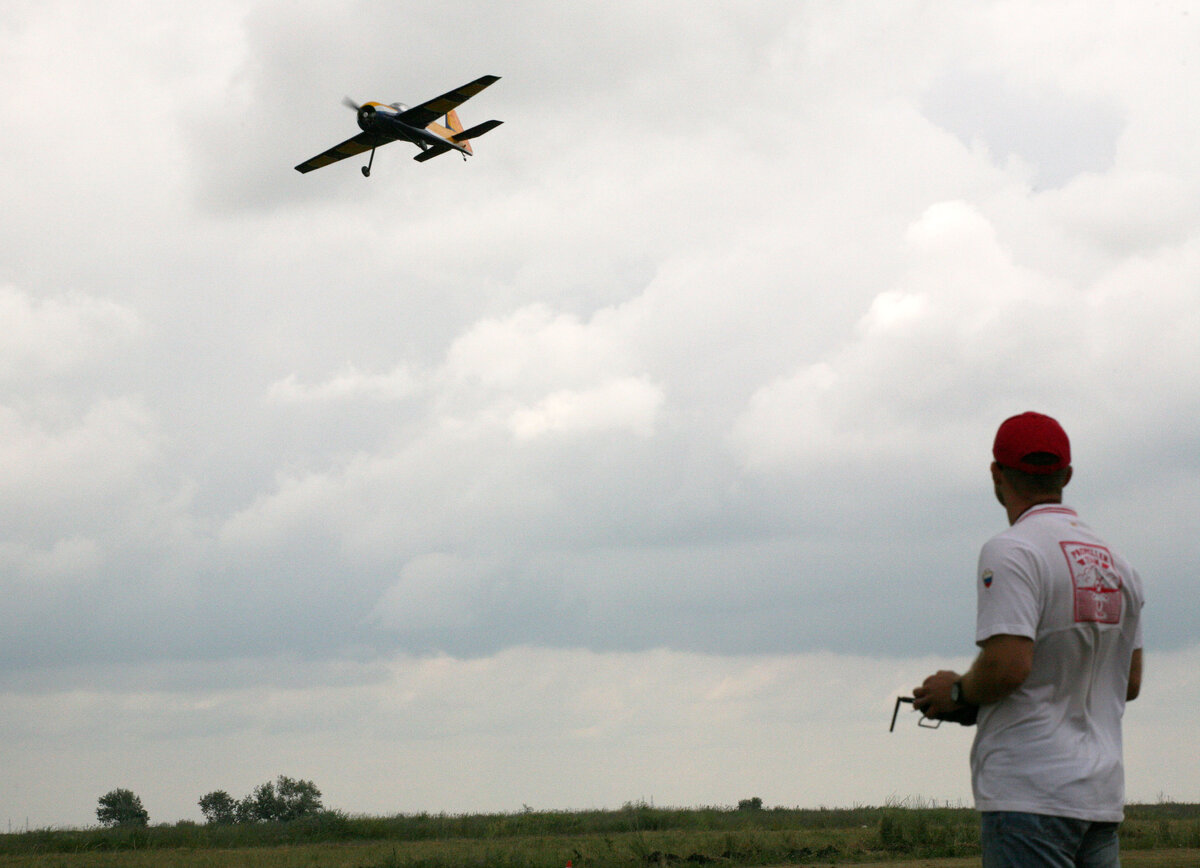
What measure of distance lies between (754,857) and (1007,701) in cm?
1847

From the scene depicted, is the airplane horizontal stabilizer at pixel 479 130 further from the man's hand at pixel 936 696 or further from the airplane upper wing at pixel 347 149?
the man's hand at pixel 936 696

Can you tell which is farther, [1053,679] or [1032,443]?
[1032,443]

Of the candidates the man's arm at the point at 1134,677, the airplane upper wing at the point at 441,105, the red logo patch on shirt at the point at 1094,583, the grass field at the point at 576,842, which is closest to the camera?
the red logo patch on shirt at the point at 1094,583

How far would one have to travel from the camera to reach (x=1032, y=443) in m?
3.98

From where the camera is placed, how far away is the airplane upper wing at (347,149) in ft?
109

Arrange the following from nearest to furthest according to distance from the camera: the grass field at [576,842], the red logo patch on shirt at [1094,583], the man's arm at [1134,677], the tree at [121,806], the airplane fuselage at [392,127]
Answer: the red logo patch on shirt at [1094,583]
the man's arm at [1134,677]
the grass field at [576,842]
the airplane fuselage at [392,127]
the tree at [121,806]

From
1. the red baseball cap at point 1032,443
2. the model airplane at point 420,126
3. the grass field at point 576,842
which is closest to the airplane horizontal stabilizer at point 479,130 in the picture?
the model airplane at point 420,126

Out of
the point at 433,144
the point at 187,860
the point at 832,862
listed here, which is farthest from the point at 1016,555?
the point at 433,144

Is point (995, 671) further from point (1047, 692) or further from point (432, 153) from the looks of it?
point (432, 153)

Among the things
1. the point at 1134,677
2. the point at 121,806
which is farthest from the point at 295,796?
the point at 1134,677

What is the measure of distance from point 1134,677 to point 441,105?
29.6m

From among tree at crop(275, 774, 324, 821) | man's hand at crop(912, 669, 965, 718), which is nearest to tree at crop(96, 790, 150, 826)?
tree at crop(275, 774, 324, 821)

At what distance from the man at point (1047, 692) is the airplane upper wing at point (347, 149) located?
31.1 metres

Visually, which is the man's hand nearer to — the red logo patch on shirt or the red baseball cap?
the red logo patch on shirt
